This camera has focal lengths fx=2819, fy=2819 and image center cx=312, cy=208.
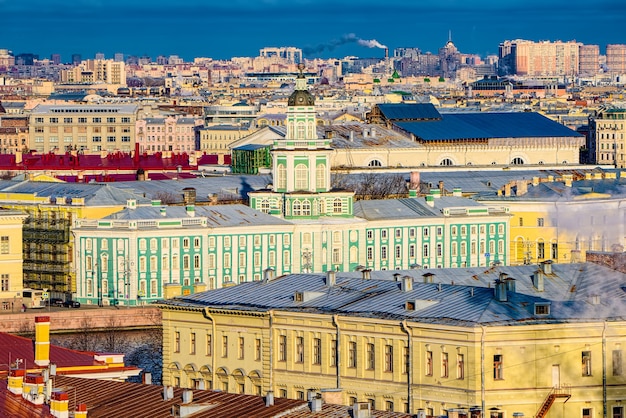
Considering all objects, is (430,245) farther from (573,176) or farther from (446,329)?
(446,329)

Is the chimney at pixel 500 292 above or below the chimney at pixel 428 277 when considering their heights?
above

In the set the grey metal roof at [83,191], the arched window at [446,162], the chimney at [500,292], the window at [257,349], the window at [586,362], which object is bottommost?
the window at [257,349]

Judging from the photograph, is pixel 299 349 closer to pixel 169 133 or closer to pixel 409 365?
pixel 409 365

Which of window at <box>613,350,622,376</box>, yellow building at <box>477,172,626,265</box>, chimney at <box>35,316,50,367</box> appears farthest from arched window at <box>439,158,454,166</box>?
chimney at <box>35,316,50,367</box>

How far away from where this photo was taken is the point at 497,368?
3369 centimetres

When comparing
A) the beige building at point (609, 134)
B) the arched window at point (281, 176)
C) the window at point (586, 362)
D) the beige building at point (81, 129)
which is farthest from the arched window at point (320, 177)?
the beige building at point (81, 129)

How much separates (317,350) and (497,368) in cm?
382

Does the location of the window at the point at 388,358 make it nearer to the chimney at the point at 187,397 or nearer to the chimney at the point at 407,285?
the chimney at the point at 407,285

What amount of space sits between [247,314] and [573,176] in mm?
35150

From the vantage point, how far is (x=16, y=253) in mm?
60594

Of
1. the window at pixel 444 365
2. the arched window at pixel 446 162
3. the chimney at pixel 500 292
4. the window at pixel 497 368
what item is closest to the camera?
the window at pixel 497 368

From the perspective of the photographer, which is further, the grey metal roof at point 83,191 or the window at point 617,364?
the grey metal roof at point 83,191

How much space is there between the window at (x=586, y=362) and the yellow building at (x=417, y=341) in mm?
12

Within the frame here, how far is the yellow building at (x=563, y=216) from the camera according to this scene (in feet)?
101
